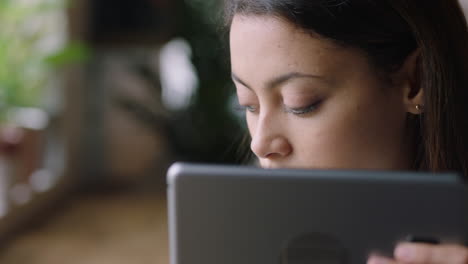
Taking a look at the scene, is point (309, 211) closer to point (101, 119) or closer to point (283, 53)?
point (283, 53)

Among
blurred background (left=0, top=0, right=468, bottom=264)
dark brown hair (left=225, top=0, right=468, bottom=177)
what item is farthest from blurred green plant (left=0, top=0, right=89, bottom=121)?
dark brown hair (left=225, top=0, right=468, bottom=177)

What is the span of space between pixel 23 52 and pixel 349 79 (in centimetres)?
252

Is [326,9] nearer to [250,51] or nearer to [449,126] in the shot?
[250,51]

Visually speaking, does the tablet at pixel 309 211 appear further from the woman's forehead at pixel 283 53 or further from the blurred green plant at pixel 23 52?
the blurred green plant at pixel 23 52

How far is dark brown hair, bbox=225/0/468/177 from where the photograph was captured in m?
0.88

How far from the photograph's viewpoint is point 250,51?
875mm

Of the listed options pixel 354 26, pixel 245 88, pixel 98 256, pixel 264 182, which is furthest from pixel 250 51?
pixel 98 256

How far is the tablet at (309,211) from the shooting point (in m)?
0.57

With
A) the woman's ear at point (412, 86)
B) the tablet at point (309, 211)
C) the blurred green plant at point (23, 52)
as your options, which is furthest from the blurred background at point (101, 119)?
the tablet at point (309, 211)

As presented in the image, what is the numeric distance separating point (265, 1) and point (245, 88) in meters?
0.14

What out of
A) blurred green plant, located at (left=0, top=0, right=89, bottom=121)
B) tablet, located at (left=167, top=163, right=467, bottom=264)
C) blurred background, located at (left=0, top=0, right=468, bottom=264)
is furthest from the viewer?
blurred background, located at (left=0, top=0, right=468, bottom=264)

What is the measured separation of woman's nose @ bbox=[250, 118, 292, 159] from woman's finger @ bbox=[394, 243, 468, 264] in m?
0.31

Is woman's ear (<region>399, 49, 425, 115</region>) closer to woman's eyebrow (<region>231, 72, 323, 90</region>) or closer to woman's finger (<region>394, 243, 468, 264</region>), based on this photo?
woman's eyebrow (<region>231, 72, 323, 90</region>)

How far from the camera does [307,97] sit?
849 mm
